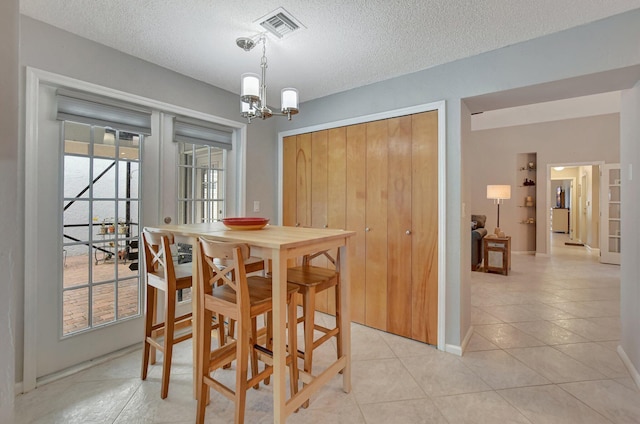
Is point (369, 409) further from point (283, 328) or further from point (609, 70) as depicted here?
point (609, 70)

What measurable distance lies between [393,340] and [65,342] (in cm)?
257

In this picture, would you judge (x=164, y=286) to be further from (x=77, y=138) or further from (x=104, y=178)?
(x=77, y=138)

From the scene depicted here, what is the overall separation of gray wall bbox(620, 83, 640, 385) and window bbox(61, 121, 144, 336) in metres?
3.78

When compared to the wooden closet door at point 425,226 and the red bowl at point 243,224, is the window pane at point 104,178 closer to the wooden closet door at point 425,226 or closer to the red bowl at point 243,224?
the red bowl at point 243,224

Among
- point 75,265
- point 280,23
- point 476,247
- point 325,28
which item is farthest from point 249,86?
point 476,247

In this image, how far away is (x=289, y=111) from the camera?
6.40 ft

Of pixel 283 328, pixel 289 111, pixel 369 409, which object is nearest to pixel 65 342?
pixel 283 328

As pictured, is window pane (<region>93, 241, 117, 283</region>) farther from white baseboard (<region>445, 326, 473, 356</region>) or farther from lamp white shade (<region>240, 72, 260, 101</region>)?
white baseboard (<region>445, 326, 473, 356</region>)

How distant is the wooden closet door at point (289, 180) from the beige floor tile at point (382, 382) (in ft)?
5.92

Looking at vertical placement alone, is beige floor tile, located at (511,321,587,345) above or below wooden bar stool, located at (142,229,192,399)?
below

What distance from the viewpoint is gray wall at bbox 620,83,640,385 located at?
1976mm

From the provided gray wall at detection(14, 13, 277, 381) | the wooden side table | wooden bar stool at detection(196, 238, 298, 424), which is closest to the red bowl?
wooden bar stool at detection(196, 238, 298, 424)

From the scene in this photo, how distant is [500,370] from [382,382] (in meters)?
0.91

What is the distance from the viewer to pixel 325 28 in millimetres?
1963
